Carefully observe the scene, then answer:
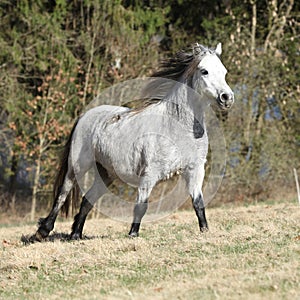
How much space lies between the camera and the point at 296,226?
7.89m

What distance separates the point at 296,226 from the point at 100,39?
1271 centimetres

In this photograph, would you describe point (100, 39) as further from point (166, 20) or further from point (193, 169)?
point (193, 169)

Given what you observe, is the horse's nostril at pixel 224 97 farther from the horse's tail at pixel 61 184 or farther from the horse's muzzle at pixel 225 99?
the horse's tail at pixel 61 184

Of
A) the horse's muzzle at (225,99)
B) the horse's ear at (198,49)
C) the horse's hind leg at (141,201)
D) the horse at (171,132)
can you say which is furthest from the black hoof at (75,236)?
the horse's ear at (198,49)

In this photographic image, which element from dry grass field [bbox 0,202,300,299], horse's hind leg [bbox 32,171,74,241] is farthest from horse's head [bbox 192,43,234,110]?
horse's hind leg [bbox 32,171,74,241]

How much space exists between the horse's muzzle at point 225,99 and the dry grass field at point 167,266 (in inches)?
Answer: 63.3

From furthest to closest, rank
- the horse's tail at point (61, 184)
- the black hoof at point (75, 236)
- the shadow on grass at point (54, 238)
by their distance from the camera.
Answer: the horse's tail at point (61, 184) < the black hoof at point (75, 236) < the shadow on grass at point (54, 238)

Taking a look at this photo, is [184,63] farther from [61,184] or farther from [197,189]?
[61,184]

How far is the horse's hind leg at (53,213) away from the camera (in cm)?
888

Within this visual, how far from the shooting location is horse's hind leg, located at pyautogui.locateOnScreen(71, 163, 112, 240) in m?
9.02

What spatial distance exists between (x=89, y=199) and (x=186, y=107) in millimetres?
2302

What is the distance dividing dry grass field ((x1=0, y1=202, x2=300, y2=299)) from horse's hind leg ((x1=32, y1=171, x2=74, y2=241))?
70 centimetres

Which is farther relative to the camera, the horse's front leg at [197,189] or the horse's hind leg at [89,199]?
the horse's hind leg at [89,199]

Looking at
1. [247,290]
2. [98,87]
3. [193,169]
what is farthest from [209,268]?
[98,87]
